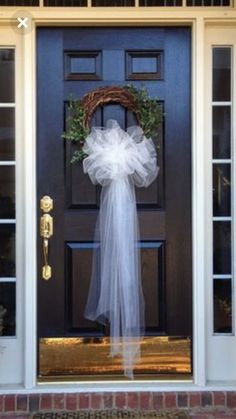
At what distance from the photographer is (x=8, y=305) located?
4031 mm

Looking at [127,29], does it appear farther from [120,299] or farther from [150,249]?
[120,299]

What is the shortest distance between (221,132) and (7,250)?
5.04 feet

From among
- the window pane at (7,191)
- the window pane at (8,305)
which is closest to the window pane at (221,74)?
the window pane at (7,191)

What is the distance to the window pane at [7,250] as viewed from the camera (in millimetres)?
4023

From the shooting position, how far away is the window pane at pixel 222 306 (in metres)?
4.04

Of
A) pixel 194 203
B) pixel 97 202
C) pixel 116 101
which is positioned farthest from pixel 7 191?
pixel 194 203

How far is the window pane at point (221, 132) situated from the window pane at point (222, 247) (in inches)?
17.3

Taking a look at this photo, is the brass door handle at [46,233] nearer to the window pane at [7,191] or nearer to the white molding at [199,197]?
the window pane at [7,191]

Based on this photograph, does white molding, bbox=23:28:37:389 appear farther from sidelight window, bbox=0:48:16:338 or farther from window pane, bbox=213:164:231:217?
window pane, bbox=213:164:231:217

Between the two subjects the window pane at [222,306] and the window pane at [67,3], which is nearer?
Answer: the window pane at [67,3]

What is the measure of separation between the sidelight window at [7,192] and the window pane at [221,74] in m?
1.26

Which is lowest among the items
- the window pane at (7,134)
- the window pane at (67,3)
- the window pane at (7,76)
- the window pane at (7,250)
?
the window pane at (7,250)

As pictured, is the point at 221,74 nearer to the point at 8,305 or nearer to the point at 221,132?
the point at 221,132

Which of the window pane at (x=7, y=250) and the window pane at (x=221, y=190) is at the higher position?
the window pane at (x=221, y=190)
